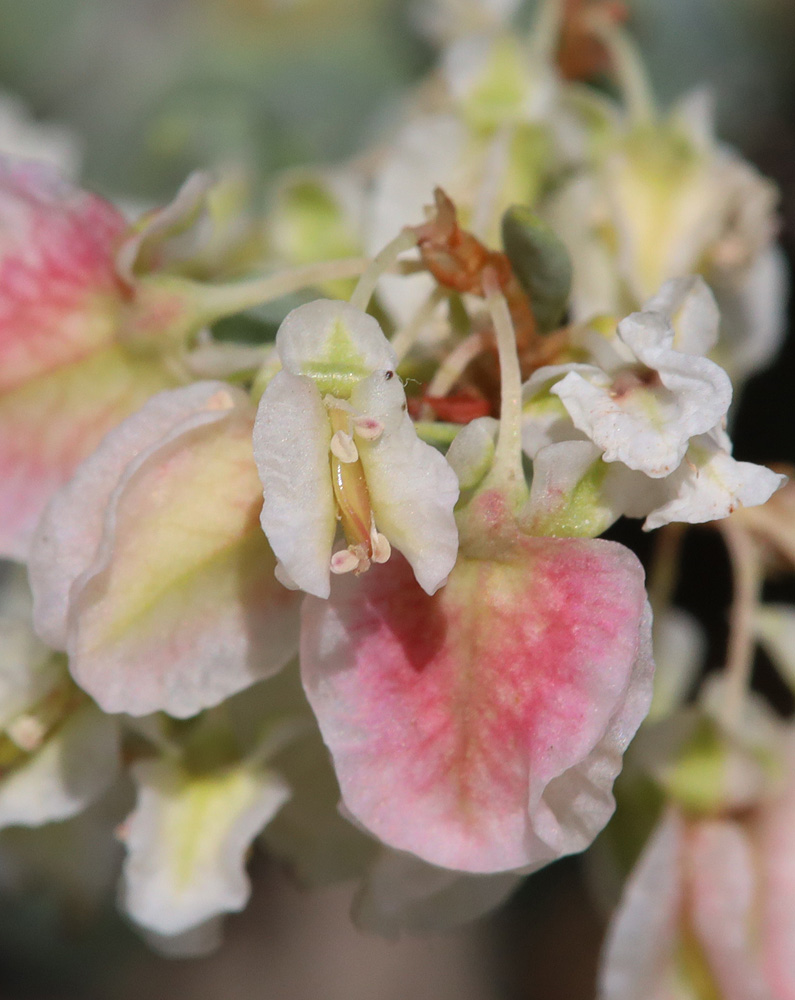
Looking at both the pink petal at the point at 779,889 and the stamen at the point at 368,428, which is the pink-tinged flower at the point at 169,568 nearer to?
the stamen at the point at 368,428

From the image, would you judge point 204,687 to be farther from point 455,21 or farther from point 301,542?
point 455,21

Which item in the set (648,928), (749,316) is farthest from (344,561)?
(749,316)

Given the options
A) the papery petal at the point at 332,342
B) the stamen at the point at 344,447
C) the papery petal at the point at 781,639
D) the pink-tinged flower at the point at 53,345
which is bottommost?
the papery petal at the point at 781,639

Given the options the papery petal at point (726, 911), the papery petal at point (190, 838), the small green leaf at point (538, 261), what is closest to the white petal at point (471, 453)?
the small green leaf at point (538, 261)

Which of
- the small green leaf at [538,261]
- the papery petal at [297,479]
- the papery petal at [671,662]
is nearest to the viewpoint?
the papery petal at [297,479]

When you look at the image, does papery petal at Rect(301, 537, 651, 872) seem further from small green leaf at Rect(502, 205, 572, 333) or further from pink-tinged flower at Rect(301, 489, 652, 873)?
small green leaf at Rect(502, 205, 572, 333)

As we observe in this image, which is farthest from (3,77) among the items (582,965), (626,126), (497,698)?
(582,965)
